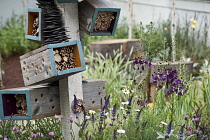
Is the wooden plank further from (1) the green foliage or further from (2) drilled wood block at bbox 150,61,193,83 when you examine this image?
(1) the green foliage

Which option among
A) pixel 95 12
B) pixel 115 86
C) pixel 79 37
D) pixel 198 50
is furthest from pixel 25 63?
pixel 198 50

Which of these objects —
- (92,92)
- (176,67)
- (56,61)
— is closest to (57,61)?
(56,61)

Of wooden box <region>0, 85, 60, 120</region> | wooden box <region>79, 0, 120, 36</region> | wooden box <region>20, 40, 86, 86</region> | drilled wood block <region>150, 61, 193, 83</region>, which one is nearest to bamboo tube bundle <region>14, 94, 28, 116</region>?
wooden box <region>0, 85, 60, 120</region>

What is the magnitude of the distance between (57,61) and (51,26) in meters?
0.31

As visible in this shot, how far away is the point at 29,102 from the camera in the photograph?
10.4 feet

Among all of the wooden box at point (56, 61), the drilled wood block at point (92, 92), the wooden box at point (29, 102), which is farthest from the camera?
the drilled wood block at point (92, 92)

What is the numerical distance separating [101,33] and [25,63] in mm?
691

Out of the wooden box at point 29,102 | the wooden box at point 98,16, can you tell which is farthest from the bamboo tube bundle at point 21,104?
the wooden box at point 98,16

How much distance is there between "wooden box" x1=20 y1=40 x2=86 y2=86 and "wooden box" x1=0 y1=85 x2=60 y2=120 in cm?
14

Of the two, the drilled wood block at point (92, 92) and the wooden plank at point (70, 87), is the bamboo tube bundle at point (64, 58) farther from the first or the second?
the drilled wood block at point (92, 92)

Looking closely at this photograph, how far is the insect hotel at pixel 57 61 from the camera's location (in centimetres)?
298

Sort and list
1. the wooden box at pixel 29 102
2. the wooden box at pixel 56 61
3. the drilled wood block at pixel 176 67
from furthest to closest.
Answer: the drilled wood block at pixel 176 67
the wooden box at pixel 29 102
the wooden box at pixel 56 61

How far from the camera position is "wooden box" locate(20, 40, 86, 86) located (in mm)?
2895

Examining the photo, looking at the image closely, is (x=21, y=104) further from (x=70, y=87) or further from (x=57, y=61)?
(x=57, y=61)
